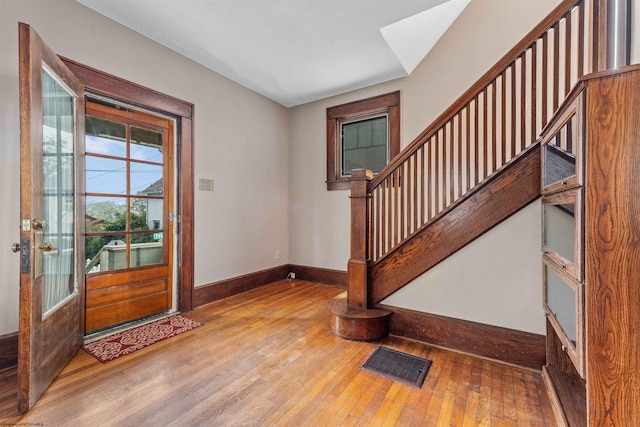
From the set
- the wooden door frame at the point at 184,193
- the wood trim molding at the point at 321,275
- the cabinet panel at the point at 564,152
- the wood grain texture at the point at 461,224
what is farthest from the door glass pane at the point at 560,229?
the wooden door frame at the point at 184,193

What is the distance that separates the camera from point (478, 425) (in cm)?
136

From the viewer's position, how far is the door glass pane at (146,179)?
8.52 feet

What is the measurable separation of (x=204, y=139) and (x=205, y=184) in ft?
1.66

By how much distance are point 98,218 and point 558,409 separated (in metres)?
3.41

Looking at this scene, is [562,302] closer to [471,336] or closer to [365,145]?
[471,336]

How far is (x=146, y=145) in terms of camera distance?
8.80 ft

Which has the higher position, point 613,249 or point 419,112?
point 419,112

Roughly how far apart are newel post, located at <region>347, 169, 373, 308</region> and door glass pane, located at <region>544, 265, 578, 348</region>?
1.23 m

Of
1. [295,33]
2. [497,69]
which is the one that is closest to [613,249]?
[497,69]

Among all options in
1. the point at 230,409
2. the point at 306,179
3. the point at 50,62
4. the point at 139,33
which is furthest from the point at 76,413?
the point at 306,179

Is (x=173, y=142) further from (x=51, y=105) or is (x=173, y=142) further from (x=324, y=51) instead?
(x=324, y=51)

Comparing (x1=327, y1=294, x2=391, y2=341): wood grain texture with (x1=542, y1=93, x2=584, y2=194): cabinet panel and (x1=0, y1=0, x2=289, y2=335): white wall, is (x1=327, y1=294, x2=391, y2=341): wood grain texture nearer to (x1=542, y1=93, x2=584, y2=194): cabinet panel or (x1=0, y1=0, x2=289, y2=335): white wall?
(x1=542, y1=93, x2=584, y2=194): cabinet panel

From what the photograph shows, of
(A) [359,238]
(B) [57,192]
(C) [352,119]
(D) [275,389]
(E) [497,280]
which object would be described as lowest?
(D) [275,389]

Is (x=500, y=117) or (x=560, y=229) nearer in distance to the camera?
(x=560, y=229)
